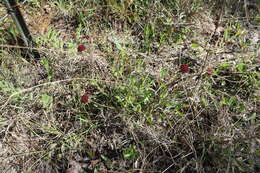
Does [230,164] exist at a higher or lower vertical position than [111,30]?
lower

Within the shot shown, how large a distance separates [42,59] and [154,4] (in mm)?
1044

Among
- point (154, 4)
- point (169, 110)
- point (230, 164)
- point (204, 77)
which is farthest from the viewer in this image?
point (154, 4)

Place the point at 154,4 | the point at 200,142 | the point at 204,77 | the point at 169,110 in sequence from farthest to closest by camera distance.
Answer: the point at 154,4 < the point at 204,77 < the point at 169,110 < the point at 200,142

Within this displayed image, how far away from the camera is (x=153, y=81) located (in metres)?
1.47

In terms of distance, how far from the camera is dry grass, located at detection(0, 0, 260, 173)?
4.11ft

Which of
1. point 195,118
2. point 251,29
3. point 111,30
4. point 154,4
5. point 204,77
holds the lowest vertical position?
point 195,118

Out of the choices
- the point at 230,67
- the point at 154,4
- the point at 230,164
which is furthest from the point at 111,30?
the point at 230,164

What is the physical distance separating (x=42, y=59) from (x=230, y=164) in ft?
4.71

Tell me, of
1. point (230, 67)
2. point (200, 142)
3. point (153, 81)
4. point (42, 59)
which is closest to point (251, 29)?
point (230, 67)

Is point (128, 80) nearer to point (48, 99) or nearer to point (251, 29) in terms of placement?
point (48, 99)

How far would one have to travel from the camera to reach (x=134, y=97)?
53.6 inches

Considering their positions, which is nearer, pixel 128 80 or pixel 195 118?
pixel 195 118

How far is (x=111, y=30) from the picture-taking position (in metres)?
1.87

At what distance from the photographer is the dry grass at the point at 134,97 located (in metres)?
1.25
